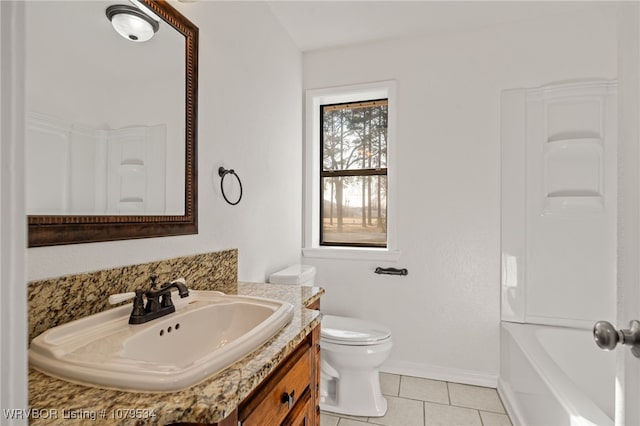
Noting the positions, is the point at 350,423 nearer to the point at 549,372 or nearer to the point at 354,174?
the point at 549,372

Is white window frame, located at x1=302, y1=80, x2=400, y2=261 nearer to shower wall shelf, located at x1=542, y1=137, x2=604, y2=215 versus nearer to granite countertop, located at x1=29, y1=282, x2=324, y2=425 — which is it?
shower wall shelf, located at x1=542, y1=137, x2=604, y2=215

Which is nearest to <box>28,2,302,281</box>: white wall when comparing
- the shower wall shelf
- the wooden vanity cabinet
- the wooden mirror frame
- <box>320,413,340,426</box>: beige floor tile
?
the wooden mirror frame

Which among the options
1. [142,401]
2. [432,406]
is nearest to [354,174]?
[432,406]

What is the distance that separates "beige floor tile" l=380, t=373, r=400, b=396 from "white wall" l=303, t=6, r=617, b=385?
0.10 m

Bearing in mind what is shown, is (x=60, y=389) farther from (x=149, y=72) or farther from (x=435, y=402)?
(x=435, y=402)

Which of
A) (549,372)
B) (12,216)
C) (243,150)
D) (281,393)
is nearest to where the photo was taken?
(12,216)

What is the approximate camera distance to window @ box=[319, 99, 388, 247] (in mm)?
2730

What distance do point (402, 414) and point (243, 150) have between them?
1807 mm

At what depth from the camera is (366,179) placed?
109 inches

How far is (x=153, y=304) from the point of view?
994 mm

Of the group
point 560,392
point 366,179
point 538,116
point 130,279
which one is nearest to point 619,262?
point 560,392

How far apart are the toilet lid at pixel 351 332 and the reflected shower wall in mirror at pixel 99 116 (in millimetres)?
1138

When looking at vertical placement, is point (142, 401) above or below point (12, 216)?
below

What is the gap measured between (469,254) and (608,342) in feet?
5.99
